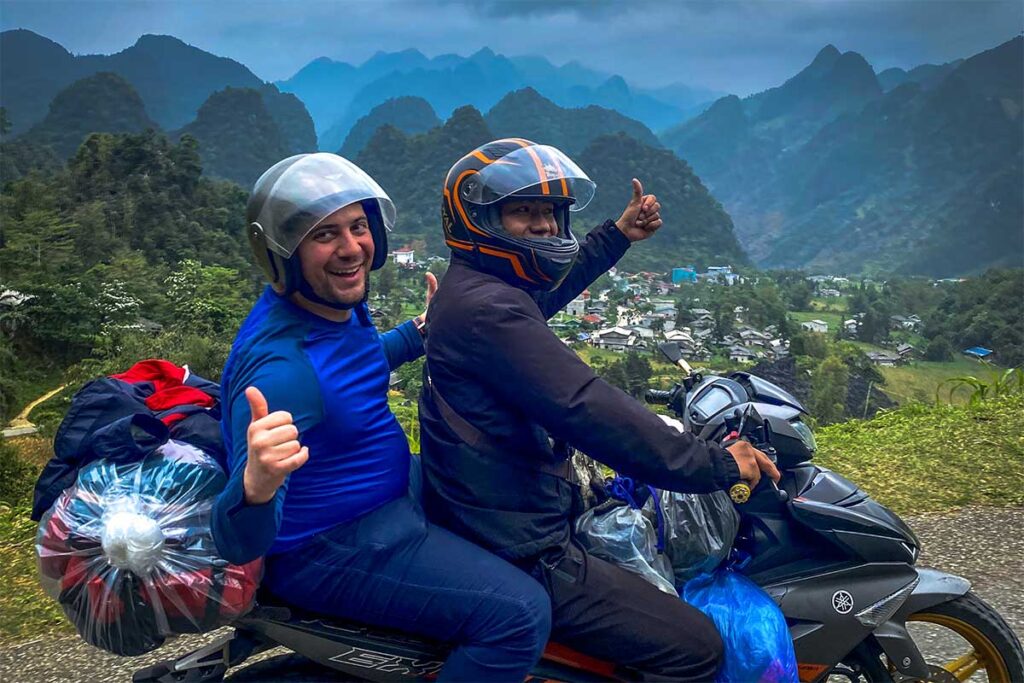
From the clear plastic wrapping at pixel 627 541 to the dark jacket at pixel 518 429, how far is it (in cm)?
11

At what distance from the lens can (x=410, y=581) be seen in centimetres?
196

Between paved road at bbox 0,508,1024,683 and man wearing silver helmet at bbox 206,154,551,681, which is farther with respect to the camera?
paved road at bbox 0,508,1024,683

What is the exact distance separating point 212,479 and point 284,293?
47 cm

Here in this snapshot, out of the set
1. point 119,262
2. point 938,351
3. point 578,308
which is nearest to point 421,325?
point 119,262

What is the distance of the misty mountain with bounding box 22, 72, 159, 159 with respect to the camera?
73.0m

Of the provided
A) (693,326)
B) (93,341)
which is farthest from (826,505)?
(693,326)

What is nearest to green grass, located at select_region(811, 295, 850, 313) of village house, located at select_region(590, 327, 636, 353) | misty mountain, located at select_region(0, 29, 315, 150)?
village house, located at select_region(590, 327, 636, 353)

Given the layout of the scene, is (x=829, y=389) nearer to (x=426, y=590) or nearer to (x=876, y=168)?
(x=426, y=590)

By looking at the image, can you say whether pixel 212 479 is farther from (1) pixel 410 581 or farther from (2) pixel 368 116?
(2) pixel 368 116

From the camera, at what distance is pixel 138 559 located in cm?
182

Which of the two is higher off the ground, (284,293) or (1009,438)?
(284,293)

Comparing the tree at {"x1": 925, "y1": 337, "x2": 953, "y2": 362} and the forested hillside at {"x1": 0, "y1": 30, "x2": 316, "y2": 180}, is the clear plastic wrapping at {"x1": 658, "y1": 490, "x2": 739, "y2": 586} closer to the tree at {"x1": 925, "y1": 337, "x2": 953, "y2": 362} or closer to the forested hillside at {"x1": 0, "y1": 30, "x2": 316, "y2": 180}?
the tree at {"x1": 925, "y1": 337, "x2": 953, "y2": 362}

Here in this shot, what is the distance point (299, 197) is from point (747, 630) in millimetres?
1560

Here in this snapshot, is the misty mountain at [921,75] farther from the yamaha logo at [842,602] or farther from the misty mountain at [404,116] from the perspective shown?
the yamaha logo at [842,602]
